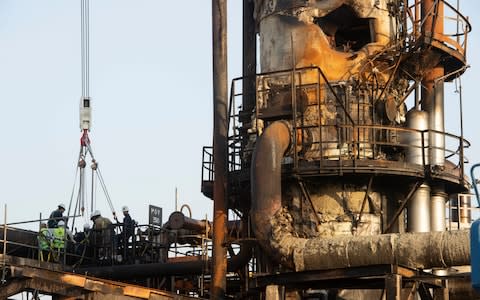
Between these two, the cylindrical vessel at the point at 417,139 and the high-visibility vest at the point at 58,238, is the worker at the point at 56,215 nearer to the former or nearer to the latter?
the high-visibility vest at the point at 58,238

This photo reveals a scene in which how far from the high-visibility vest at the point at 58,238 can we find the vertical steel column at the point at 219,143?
5.38 meters

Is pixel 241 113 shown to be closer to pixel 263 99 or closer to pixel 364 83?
pixel 263 99

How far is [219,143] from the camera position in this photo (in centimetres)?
2939

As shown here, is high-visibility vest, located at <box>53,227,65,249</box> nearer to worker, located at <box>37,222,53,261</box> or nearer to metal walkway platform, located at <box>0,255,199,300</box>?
worker, located at <box>37,222,53,261</box>

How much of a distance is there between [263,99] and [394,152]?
3.58 metres

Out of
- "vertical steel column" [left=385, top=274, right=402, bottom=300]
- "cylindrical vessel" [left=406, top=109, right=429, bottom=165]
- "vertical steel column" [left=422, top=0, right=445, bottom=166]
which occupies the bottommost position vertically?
"vertical steel column" [left=385, top=274, right=402, bottom=300]

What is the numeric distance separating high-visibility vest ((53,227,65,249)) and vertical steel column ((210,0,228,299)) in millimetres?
5381

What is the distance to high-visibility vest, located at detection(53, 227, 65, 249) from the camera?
3206 centimetres

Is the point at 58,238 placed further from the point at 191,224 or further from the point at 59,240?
the point at 191,224

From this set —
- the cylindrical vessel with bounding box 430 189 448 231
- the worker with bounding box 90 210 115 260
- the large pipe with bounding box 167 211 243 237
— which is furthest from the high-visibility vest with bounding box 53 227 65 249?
the cylindrical vessel with bounding box 430 189 448 231

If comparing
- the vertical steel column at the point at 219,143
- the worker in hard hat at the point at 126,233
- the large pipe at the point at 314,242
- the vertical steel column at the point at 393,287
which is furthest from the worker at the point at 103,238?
the vertical steel column at the point at 393,287

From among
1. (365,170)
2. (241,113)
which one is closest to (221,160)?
(241,113)

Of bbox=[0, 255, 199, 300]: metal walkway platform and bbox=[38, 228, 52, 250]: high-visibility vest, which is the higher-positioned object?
bbox=[38, 228, 52, 250]: high-visibility vest

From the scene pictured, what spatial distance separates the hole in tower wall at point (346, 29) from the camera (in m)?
30.0
